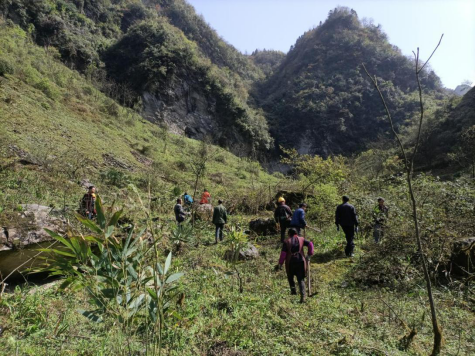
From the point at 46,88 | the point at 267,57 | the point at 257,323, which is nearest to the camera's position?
the point at 257,323

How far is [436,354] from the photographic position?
8.23 feet

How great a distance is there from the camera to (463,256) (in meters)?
4.91

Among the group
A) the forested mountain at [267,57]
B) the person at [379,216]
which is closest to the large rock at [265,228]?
the person at [379,216]

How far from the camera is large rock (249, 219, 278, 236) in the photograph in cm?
941

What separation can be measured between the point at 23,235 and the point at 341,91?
5552 centimetres

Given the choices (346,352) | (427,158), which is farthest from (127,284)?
(427,158)

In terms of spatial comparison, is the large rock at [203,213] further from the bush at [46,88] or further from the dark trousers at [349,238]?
the bush at [46,88]

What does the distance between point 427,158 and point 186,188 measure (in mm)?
27306

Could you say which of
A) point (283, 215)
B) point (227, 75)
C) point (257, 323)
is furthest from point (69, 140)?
point (227, 75)

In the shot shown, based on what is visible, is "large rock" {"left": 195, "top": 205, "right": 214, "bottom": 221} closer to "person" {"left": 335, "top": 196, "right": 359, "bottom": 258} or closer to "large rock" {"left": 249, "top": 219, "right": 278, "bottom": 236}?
"large rock" {"left": 249, "top": 219, "right": 278, "bottom": 236}

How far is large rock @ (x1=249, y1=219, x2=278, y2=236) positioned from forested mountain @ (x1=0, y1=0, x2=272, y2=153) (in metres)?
24.1

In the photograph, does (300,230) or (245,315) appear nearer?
(245,315)

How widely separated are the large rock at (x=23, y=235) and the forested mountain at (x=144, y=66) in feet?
86.7

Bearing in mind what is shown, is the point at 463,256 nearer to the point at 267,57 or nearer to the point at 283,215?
the point at 283,215
